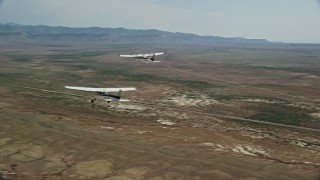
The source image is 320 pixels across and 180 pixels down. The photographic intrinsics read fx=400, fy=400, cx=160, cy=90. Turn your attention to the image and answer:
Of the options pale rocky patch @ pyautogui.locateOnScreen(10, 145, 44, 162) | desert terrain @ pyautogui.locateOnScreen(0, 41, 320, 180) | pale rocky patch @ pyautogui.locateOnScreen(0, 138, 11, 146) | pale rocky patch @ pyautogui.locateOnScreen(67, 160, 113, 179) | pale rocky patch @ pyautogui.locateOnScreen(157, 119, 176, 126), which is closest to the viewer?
pale rocky patch @ pyautogui.locateOnScreen(67, 160, 113, 179)

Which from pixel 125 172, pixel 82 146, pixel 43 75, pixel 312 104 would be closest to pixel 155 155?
pixel 125 172

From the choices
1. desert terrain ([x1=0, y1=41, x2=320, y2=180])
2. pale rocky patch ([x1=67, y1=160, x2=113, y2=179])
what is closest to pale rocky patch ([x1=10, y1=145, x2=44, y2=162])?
desert terrain ([x1=0, y1=41, x2=320, y2=180])

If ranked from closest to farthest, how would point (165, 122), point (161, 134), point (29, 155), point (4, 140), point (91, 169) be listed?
point (91, 169) → point (29, 155) → point (4, 140) → point (161, 134) → point (165, 122)

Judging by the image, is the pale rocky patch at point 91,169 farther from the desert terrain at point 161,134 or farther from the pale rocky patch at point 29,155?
the pale rocky patch at point 29,155

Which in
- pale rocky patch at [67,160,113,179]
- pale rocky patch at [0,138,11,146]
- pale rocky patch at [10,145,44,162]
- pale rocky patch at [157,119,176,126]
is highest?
pale rocky patch at [0,138,11,146]

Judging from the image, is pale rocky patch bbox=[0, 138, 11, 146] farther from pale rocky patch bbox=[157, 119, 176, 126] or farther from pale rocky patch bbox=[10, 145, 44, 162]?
pale rocky patch bbox=[157, 119, 176, 126]

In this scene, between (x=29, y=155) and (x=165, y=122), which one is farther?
(x=165, y=122)

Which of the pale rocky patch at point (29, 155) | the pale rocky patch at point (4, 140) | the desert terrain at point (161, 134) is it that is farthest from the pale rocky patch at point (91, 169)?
the pale rocky patch at point (4, 140)

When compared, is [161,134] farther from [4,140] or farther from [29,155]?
[4,140]

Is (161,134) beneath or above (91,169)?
beneath

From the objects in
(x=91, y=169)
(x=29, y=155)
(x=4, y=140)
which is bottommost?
(x=91, y=169)

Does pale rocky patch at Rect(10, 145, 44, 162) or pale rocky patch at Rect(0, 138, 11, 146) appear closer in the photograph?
pale rocky patch at Rect(10, 145, 44, 162)

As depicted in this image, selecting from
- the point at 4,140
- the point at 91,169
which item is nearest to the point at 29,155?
the point at 4,140

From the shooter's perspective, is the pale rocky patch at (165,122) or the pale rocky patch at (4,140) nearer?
the pale rocky patch at (4,140)
